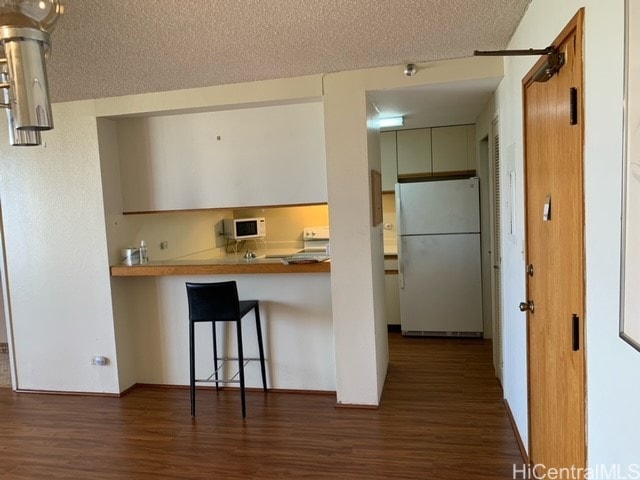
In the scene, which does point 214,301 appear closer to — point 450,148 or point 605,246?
point 605,246

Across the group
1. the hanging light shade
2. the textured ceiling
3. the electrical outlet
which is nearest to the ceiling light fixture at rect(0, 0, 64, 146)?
the hanging light shade

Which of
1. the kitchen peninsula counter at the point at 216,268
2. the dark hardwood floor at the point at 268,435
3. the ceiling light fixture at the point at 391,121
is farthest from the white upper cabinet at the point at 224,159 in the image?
the dark hardwood floor at the point at 268,435

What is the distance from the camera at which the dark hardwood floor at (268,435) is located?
2.43 m

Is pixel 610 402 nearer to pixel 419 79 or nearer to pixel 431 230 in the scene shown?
pixel 419 79

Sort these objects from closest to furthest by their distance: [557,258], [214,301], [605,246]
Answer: [605,246] → [557,258] → [214,301]

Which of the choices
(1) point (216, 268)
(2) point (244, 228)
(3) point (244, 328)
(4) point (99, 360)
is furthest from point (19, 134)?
(2) point (244, 228)

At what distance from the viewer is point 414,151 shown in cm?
465

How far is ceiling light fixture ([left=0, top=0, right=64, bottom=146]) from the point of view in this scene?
49.5 inches

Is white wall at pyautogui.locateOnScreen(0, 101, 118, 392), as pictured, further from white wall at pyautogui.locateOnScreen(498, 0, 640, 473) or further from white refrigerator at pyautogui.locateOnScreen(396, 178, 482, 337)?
white wall at pyautogui.locateOnScreen(498, 0, 640, 473)

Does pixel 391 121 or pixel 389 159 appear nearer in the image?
pixel 391 121

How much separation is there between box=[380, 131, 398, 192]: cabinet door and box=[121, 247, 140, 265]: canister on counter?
259 cm

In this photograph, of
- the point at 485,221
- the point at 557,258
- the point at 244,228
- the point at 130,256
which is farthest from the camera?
the point at 244,228

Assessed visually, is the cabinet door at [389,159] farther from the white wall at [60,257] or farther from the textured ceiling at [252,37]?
the white wall at [60,257]

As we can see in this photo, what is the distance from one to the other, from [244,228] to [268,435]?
2549mm
